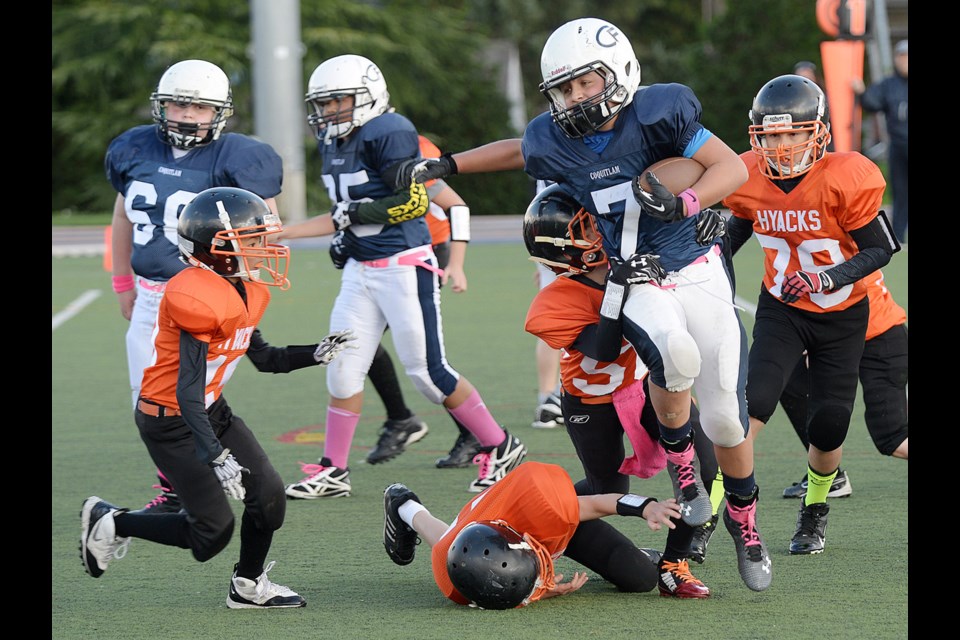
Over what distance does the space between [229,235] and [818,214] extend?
2046 mm

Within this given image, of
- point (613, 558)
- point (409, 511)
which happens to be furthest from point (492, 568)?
point (409, 511)

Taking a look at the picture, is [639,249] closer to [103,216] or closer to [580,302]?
[580,302]

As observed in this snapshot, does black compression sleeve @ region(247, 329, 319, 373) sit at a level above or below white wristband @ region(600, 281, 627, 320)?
below

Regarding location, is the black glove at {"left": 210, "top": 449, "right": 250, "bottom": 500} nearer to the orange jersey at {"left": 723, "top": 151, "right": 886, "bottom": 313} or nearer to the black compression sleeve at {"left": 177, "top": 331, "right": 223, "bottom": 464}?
the black compression sleeve at {"left": 177, "top": 331, "right": 223, "bottom": 464}

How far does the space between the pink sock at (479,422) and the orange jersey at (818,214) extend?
1.47 metres

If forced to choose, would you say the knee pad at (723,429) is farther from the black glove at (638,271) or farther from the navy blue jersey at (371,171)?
the navy blue jersey at (371,171)

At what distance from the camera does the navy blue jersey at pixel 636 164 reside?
4348 millimetres

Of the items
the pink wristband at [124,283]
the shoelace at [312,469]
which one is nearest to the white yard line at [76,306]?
the pink wristband at [124,283]

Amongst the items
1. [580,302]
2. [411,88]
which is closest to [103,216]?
[411,88]

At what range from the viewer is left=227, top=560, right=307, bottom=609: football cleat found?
4.27m

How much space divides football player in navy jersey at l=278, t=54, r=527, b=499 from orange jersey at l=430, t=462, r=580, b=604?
5.28ft

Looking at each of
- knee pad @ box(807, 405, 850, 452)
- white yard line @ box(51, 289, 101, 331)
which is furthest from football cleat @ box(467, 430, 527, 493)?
white yard line @ box(51, 289, 101, 331)

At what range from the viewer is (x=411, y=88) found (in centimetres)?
3042
